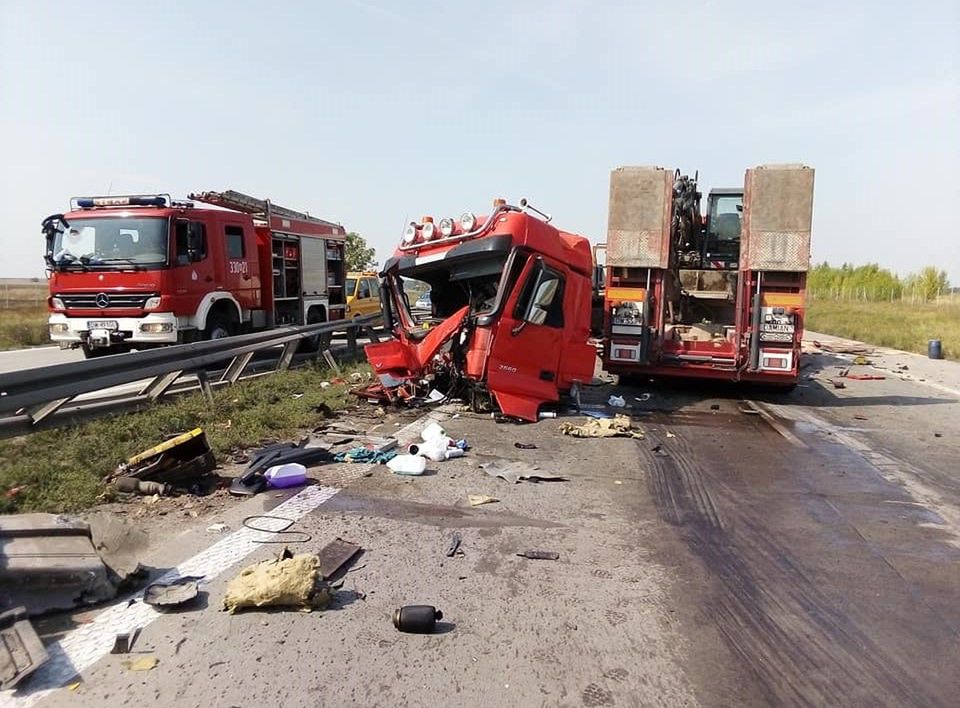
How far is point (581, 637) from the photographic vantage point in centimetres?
323

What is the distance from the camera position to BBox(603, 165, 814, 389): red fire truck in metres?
10.2

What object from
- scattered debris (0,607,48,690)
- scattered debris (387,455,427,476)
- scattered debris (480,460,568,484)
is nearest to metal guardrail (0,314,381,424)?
scattered debris (0,607,48,690)

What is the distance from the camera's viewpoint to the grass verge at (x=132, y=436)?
4.72 metres

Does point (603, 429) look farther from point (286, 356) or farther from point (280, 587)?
point (286, 356)

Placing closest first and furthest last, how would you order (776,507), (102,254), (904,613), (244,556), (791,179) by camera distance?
(904,613)
(244,556)
(776,507)
(791,179)
(102,254)

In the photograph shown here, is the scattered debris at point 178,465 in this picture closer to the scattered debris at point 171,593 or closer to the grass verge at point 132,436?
the grass verge at point 132,436

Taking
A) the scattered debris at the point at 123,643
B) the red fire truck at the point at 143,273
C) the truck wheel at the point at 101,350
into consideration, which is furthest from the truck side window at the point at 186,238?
the scattered debris at the point at 123,643

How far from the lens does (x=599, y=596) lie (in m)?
3.65

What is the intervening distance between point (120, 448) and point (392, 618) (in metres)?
3.50

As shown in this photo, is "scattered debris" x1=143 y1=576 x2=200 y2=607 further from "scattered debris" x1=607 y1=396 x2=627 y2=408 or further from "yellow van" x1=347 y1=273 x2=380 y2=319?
"yellow van" x1=347 y1=273 x2=380 y2=319

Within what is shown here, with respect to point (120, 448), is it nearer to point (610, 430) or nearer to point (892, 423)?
point (610, 430)

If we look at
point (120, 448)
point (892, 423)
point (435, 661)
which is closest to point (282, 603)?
point (435, 661)

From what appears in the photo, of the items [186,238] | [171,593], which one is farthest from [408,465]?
[186,238]

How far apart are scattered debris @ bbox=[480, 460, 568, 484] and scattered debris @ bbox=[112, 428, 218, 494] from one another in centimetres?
225
